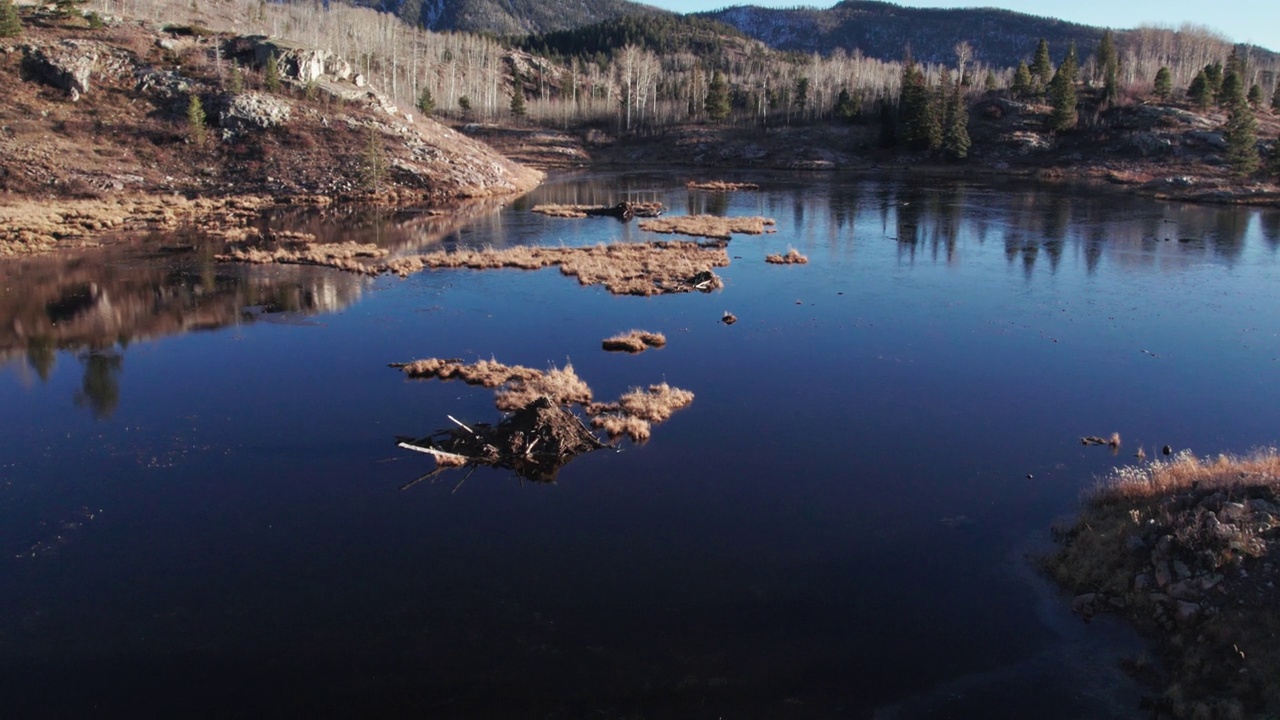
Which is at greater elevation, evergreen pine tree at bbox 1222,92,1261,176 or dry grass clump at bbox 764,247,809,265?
evergreen pine tree at bbox 1222,92,1261,176

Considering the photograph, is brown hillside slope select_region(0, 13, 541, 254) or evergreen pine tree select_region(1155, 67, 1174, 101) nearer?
brown hillside slope select_region(0, 13, 541, 254)

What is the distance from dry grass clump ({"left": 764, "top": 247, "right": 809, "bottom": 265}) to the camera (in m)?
40.8

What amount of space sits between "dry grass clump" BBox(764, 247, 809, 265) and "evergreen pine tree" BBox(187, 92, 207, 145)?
1901 inches

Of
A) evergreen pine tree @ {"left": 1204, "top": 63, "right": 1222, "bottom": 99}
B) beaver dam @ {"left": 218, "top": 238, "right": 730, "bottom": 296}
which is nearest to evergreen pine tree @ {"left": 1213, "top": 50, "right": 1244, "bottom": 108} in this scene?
evergreen pine tree @ {"left": 1204, "top": 63, "right": 1222, "bottom": 99}

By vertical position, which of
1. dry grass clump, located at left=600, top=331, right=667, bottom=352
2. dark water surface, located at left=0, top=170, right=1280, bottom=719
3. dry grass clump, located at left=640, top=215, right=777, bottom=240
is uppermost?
dry grass clump, located at left=640, top=215, right=777, bottom=240

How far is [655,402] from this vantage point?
66.7ft

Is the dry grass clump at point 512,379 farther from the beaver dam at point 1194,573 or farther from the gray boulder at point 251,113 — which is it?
the gray boulder at point 251,113

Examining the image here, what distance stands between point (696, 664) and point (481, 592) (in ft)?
12.2

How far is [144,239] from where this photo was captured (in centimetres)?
4650

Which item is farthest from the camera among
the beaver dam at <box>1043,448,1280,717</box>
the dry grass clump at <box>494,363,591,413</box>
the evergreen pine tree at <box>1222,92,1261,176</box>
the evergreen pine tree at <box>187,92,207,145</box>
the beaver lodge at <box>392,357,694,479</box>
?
the evergreen pine tree at <box>1222,92,1261,176</box>

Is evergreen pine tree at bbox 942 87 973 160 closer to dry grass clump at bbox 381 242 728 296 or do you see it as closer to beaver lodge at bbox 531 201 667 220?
beaver lodge at bbox 531 201 667 220

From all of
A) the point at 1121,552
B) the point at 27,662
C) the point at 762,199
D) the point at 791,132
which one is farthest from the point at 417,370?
the point at 791,132

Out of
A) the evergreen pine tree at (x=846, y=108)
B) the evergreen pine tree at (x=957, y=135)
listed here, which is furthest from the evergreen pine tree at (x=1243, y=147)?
the evergreen pine tree at (x=846, y=108)

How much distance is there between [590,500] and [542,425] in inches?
110
